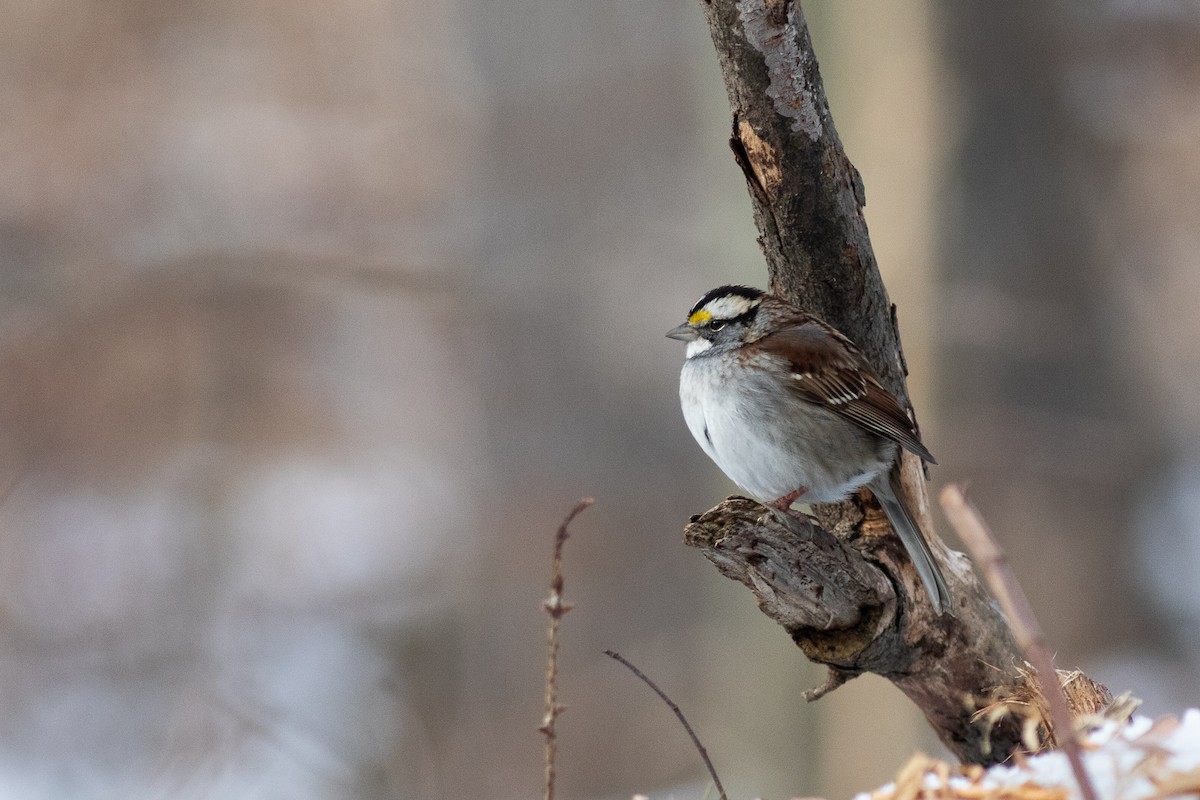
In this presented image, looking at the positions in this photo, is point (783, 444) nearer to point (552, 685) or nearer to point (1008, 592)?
point (552, 685)

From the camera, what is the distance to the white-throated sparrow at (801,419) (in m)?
3.25

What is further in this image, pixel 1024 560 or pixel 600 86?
pixel 600 86

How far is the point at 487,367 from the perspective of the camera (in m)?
7.81

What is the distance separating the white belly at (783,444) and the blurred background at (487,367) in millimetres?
2418

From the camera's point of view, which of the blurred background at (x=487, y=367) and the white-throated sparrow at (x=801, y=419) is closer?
the white-throated sparrow at (x=801, y=419)

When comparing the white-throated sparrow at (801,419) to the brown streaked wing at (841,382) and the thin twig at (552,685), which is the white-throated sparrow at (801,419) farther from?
the thin twig at (552,685)

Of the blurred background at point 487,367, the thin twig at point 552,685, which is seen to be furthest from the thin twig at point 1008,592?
the blurred background at point 487,367

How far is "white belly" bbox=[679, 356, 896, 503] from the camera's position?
10.8ft

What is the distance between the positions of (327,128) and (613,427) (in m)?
3.43

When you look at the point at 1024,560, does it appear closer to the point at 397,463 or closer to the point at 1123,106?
the point at 1123,106

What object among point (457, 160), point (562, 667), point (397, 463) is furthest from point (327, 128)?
point (562, 667)

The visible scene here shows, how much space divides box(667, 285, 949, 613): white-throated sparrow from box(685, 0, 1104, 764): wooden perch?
0.24ft

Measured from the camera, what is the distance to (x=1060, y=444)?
6.00 m

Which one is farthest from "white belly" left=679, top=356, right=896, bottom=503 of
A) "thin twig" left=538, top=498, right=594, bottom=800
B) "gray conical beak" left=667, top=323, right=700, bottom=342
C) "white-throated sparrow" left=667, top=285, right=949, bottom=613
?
"thin twig" left=538, top=498, right=594, bottom=800
